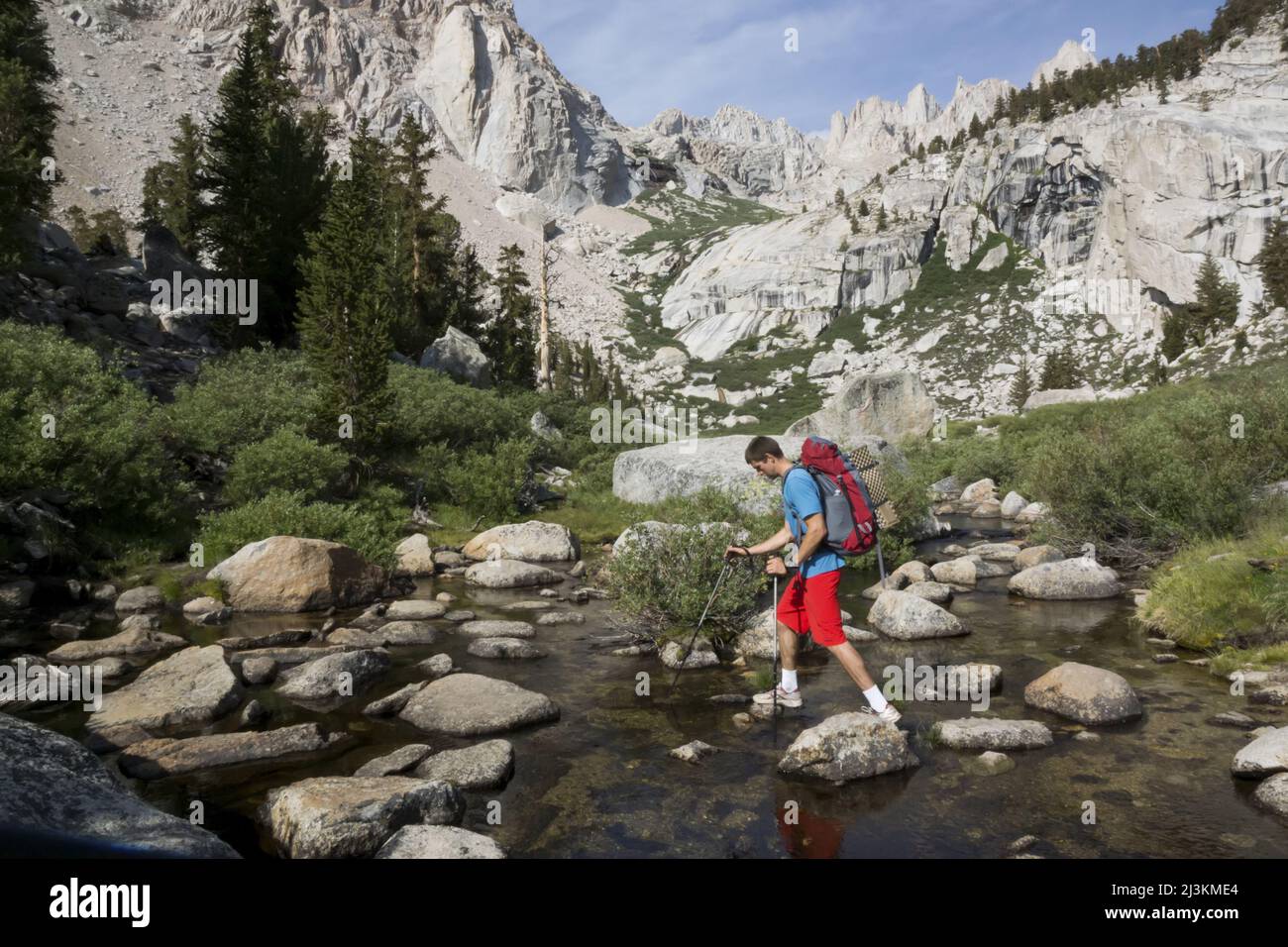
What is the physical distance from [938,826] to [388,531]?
16485mm

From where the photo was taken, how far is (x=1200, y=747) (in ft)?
23.8

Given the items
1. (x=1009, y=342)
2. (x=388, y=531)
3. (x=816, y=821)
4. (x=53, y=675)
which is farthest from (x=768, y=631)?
(x=1009, y=342)

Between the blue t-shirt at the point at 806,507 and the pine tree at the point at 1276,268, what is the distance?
257ft

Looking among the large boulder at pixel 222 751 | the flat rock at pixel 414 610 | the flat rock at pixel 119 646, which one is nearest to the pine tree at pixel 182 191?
the flat rock at pixel 414 610

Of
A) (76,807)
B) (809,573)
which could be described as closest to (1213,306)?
(809,573)

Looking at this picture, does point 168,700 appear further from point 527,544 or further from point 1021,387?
point 1021,387

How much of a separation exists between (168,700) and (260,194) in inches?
1313

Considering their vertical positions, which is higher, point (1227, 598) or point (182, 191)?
point (182, 191)

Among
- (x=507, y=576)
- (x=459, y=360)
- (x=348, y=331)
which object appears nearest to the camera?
(x=507, y=576)

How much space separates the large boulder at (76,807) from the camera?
450cm

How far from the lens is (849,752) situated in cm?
692

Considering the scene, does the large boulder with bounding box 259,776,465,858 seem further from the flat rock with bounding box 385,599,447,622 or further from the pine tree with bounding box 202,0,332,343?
the pine tree with bounding box 202,0,332,343

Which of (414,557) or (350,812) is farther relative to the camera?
(414,557)
